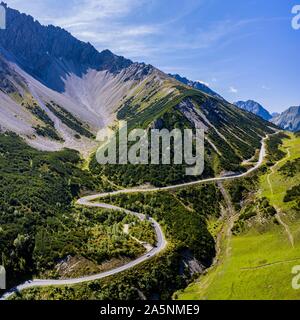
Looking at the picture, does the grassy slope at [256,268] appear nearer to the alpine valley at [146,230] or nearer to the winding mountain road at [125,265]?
the alpine valley at [146,230]

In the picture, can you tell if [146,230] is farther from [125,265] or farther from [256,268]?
[256,268]

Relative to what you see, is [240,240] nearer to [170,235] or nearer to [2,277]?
[170,235]

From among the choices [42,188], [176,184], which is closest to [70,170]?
[42,188]

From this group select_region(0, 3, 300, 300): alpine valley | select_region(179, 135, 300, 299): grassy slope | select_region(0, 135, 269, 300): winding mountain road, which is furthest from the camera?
select_region(0, 3, 300, 300): alpine valley

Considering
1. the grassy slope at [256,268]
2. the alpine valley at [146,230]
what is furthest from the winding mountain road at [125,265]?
the grassy slope at [256,268]

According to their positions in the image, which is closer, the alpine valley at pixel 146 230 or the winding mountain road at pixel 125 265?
the winding mountain road at pixel 125 265

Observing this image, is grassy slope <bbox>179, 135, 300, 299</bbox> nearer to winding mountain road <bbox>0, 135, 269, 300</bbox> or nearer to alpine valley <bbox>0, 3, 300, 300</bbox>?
alpine valley <bbox>0, 3, 300, 300</bbox>

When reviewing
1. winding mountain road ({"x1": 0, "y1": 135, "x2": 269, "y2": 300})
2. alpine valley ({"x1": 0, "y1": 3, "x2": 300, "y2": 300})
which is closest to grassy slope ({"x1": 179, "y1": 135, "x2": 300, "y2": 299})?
alpine valley ({"x1": 0, "y1": 3, "x2": 300, "y2": 300})

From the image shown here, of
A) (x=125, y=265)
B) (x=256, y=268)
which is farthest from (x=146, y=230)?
(x=256, y=268)
